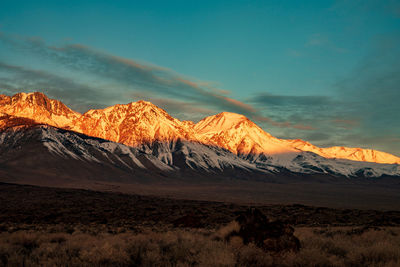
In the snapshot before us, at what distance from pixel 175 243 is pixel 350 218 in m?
32.0

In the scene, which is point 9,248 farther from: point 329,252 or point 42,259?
point 329,252

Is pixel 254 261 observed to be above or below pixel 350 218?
above

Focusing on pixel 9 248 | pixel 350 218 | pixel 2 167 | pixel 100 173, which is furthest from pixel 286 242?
pixel 100 173

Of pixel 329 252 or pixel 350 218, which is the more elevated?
pixel 329 252

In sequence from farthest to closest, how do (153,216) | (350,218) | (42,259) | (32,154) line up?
(32,154), (153,216), (350,218), (42,259)

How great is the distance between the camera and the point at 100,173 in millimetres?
189125

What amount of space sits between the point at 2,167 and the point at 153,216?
144744 millimetres

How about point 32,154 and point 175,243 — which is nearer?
point 175,243

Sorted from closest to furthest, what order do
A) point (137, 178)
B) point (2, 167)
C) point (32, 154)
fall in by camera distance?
point (2, 167)
point (32, 154)
point (137, 178)

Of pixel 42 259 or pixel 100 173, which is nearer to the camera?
pixel 42 259

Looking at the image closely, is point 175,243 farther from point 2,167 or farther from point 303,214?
point 2,167

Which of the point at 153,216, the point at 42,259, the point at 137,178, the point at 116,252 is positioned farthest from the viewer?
the point at 137,178

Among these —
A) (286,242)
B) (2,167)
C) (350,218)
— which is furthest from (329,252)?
(2,167)

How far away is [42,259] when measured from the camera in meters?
9.17
